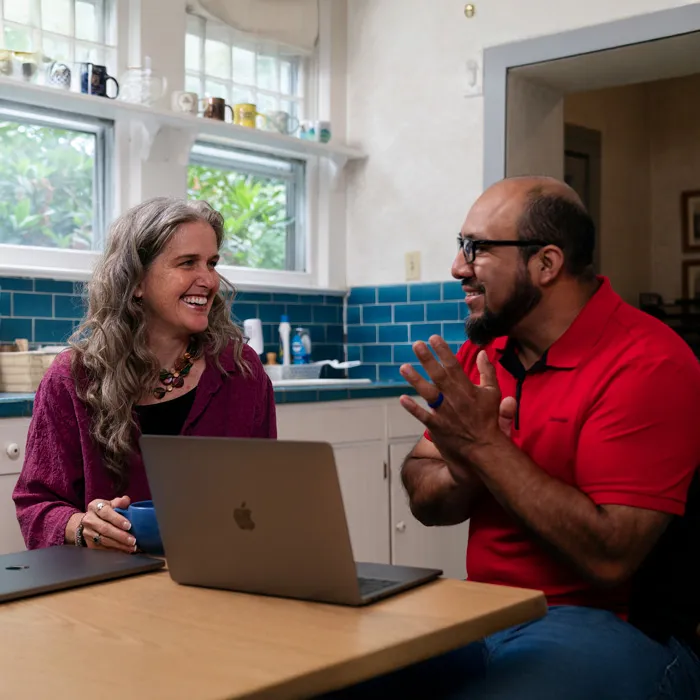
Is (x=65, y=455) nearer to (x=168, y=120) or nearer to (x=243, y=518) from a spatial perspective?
(x=243, y=518)

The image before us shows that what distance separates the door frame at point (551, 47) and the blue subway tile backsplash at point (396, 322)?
518mm

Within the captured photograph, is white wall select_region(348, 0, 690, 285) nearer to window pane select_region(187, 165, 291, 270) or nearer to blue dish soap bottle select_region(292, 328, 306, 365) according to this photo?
window pane select_region(187, 165, 291, 270)

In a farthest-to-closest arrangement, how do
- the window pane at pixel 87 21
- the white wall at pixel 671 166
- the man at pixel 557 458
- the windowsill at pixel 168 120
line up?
the white wall at pixel 671 166, the window pane at pixel 87 21, the windowsill at pixel 168 120, the man at pixel 557 458

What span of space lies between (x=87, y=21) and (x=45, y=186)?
65 centimetres

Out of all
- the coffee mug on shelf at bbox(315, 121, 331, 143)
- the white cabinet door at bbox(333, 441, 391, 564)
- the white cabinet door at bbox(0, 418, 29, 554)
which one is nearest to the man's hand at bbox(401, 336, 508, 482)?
the white cabinet door at bbox(0, 418, 29, 554)

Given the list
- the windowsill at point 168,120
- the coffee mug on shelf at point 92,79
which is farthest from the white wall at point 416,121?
the coffee mug on shelf at point 92,79

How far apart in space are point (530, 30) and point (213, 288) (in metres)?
2.41

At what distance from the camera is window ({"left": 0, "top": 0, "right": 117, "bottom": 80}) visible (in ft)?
12.4

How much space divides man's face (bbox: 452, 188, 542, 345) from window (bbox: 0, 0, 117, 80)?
229 centimetres

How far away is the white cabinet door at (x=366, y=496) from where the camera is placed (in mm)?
3867

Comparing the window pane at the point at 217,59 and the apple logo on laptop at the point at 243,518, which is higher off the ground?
the window pane at the point at 217,59

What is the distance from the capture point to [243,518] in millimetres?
1351

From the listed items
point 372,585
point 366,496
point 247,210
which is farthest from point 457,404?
point 247,210

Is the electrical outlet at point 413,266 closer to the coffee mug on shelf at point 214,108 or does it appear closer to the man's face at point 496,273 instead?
the coffee mug on shelf at point 214,108
